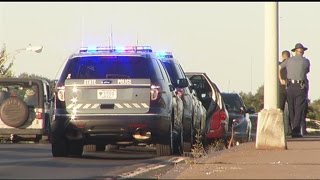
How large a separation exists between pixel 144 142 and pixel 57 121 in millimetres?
1377

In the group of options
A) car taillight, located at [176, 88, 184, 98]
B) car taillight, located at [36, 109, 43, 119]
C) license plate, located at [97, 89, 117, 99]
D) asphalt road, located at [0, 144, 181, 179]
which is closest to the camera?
asphalt road, located at [0, 144, 181, 179]

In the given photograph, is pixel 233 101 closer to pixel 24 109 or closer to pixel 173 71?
pixel 173 71

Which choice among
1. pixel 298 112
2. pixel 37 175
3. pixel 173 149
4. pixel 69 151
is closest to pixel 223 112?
pixel 298 112

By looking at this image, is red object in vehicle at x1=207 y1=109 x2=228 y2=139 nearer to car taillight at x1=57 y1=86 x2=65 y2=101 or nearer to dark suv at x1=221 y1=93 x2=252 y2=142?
dark suv at x1=221 y1=93 x2=252 y2=142

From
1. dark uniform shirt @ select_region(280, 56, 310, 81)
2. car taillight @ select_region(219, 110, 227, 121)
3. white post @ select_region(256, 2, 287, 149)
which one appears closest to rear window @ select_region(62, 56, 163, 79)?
white post @ select_region(256, 2, 287, 149)

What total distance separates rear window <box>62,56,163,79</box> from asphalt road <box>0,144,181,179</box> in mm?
1298

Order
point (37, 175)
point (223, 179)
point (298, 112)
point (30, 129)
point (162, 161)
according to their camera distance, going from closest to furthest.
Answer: point (223, 179) → point (37, 175) → point (162, 161) → point (298, 112) → point (30, 129)

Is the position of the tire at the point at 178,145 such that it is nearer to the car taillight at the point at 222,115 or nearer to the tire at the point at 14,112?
the car taillight at the point at 222,115

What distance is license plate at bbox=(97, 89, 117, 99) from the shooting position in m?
13.1

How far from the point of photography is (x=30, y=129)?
19844 mm

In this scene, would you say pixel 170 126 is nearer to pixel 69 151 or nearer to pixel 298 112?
pixel 69 151

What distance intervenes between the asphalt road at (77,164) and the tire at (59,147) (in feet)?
0.53

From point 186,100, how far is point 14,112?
5.24 m

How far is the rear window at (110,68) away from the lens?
13367mm
